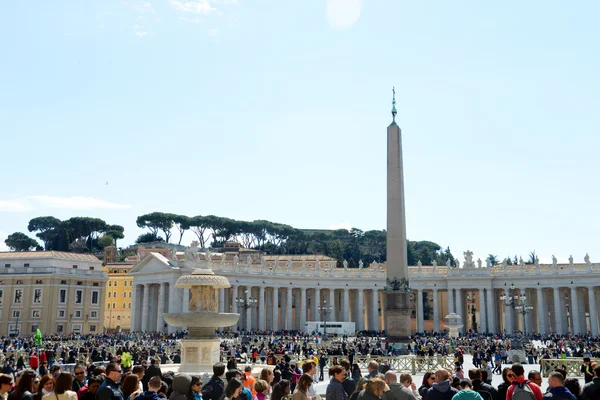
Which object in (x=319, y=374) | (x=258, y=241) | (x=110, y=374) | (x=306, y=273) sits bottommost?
(x=319, y=374)

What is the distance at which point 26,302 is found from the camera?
71.2 metres

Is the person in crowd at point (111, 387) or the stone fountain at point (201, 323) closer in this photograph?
the person in crowd at point (111, 387)

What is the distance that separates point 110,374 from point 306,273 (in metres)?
65.3

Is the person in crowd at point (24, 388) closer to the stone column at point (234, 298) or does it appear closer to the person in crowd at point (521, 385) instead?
the person in crowd at point (521, 385)

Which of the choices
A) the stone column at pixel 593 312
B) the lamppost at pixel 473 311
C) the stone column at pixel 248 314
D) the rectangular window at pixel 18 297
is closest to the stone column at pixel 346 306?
the stone column at pixel 248 314

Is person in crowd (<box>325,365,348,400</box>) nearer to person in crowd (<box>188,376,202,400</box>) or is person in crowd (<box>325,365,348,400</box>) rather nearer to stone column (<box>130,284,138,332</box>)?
person in crowd (<box>188,376,202,400</box>)

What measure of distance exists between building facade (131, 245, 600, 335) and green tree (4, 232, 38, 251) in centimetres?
4907

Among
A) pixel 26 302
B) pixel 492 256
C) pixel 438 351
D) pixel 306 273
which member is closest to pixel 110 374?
pixel 438 351

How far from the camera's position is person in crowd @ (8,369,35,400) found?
7881mm

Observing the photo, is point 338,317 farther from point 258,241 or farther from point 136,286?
point 258,241

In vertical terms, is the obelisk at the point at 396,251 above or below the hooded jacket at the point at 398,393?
above

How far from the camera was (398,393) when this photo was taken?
8.44 meters

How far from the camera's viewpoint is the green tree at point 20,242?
11100 centimetres

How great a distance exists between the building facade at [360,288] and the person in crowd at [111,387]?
58.7 metres
